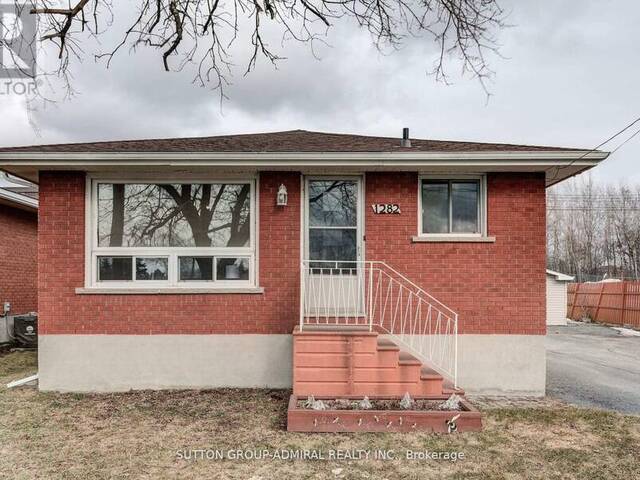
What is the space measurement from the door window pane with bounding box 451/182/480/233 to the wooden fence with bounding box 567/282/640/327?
13445mm

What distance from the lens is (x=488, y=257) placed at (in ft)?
21.8

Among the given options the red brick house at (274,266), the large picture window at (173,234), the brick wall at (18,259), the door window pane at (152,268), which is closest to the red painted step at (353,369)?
the red brick house at (274,266)

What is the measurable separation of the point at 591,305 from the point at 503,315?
15839mm

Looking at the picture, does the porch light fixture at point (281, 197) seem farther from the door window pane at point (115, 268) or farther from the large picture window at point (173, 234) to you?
the door window pane at point (115, 268)

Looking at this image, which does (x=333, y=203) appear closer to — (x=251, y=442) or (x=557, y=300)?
(x=251, y=442)

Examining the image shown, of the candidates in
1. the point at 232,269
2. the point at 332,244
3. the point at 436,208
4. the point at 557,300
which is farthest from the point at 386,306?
the point at 557,300

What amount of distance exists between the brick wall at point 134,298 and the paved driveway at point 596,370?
4082 millimetres

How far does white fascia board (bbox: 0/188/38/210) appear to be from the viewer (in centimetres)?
1023

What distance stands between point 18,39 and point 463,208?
18.9 feet

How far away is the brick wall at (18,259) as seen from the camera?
35.5 ft

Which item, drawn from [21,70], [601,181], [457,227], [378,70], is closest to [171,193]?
[21,70]

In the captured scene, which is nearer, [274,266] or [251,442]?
[251,442]

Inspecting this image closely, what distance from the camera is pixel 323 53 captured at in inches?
227

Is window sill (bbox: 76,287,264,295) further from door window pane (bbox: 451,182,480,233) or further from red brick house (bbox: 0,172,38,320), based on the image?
red brick house (bbox: 0,172,38,320)
